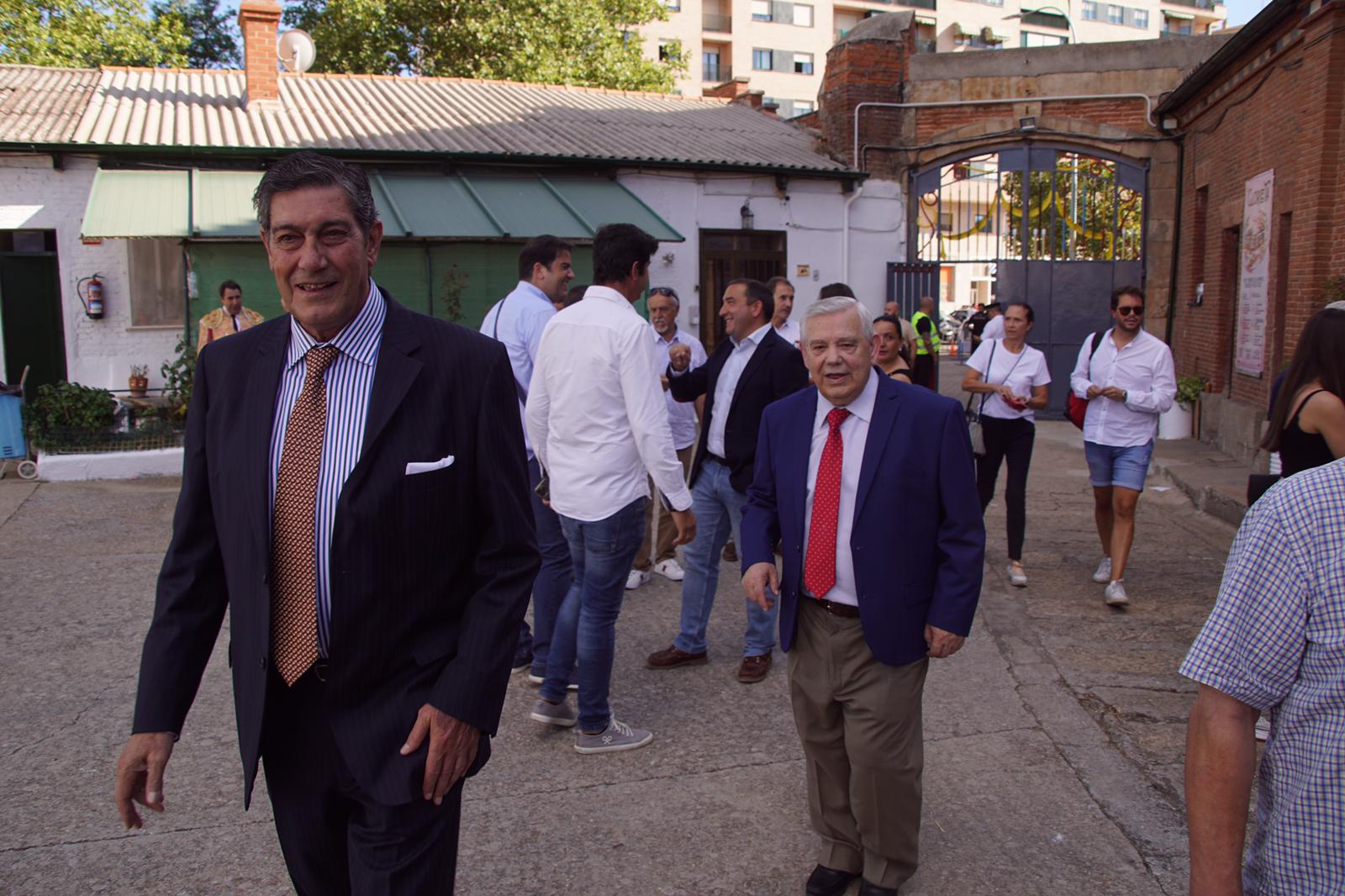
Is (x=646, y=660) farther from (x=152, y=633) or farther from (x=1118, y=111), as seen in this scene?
(x=1118, y=111)

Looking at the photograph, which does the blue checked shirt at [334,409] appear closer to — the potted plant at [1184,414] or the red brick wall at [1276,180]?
the red brick wall at [1276,180]

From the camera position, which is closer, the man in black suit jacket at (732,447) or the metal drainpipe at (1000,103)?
the man in black suit jacket at (732,447)

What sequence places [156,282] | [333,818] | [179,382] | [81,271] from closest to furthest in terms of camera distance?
[333,818] → [179,382] → [81,271] → [156,282]

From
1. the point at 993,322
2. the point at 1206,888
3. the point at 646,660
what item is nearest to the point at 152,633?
the point at 1206,888

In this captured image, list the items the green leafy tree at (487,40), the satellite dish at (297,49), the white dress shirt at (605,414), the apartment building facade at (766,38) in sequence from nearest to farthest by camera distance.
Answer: the white dress shirt at (605,414), the satellite dish at (297,49), the green leafy tree at (487,40), the apartment building facade at (766,38)

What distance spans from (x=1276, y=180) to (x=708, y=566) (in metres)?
9.09

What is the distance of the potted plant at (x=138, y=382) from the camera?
1243 cm

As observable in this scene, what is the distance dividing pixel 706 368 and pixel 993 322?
836cm

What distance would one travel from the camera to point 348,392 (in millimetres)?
2109

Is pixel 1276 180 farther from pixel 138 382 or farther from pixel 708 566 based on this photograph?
pixel 138 382

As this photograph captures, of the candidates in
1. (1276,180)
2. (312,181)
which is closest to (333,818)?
(312,181)

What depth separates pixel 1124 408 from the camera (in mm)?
6504

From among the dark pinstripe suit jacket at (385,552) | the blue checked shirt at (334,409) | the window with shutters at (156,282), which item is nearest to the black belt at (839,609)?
the dark pinstripe suit jacket at (385,552)

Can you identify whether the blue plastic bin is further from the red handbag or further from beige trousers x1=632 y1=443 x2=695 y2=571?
the red handbag
